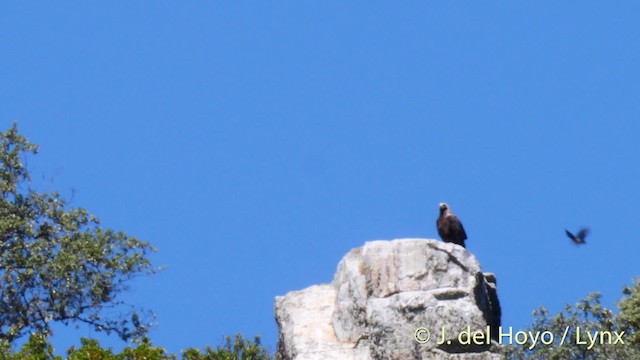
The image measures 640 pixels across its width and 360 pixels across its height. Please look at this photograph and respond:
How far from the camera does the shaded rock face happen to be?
107 ft

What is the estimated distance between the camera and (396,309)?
108 feet

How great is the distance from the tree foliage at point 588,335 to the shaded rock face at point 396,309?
4.16 feet

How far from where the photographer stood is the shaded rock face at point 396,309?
107 ft

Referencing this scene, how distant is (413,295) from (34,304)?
1337 centimetres

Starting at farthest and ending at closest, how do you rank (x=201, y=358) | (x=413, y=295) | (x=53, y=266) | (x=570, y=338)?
(x=53, y=266) < (x=201, y=358) < (x=413, y=295) < (x=570, y=338)

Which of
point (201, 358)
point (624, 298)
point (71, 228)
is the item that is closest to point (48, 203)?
point (71, 228)

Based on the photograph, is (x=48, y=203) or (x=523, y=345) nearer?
(x=523, y=345)

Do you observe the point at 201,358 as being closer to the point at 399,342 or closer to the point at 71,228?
the point at 399,342

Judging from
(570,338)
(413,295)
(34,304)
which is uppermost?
(34,304)

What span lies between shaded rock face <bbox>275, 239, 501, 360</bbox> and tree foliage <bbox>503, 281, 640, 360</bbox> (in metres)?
1.27

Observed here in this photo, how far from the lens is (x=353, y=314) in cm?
3366

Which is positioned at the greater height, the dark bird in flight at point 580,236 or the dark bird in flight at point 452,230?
the dark bird in flight at point 452,230

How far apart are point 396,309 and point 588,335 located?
11.7 feet

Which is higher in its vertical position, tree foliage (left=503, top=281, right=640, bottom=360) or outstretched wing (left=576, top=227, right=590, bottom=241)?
outstretched wing (left=576, top=227, right=590, bottom=241)
